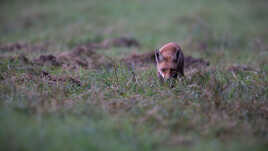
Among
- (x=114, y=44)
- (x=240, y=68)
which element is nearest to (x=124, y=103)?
(x=240, y=68)

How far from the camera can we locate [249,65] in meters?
10.0


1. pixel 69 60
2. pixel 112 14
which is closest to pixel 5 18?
pixel 112 14

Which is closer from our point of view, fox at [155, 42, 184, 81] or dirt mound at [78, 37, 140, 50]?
fox at [155, 42, 184, 81]

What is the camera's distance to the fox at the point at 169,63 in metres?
8.06

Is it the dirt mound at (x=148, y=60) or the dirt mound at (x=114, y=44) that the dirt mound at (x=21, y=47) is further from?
the dirt mound at (x=148, y=60)

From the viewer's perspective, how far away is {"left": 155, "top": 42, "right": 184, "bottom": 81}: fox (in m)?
8.06

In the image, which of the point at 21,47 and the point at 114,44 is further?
the point at 114,44

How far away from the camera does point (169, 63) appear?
817 cm

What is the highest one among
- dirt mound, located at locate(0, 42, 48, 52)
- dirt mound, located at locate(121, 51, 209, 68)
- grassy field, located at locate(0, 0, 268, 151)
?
dirt mound, located at locate(0, 42, 48, 52)

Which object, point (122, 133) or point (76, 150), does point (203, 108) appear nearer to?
point (122, 133)

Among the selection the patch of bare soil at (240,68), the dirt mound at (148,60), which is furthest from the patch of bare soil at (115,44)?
the patch of bare soil at (240,68)

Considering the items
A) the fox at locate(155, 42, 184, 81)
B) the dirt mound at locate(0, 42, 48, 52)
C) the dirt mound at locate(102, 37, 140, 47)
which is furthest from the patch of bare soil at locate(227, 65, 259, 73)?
the dirt mound at locate(0, 42, 48, 52)

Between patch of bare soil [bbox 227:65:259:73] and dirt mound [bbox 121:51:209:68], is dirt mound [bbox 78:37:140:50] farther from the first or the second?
patch of bare soil [bbox 227:65:259:73]

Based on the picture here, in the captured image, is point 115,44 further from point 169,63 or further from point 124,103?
point 124,103
